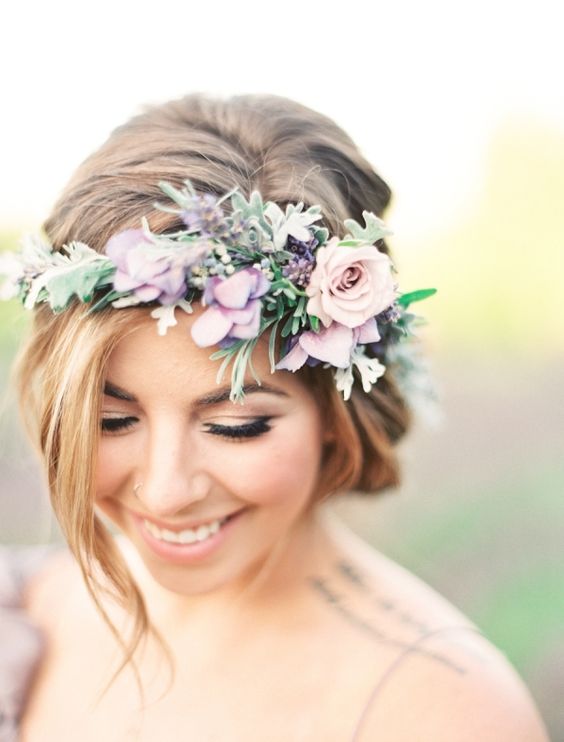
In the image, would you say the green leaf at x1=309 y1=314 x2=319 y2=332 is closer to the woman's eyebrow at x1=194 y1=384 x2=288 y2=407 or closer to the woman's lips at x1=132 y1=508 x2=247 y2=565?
the woman's eyebrow at x1=194 y1=384 x2=288 y2=407

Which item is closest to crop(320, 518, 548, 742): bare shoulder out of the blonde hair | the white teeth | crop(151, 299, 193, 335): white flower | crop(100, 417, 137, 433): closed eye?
the blonde hair

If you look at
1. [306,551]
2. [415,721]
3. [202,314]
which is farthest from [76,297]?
[415,721]

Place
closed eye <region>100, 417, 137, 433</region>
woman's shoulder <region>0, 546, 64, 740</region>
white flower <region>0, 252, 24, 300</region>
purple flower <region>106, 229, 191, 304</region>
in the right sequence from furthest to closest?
woman's shoulder <region>0, 546, 64, 740</region> → white flower <region>0, 252, 24, 300</region> → closed eye <region>100, 417, 137, 433</region> → purple flower <region>106, 229, 191, 304</region>

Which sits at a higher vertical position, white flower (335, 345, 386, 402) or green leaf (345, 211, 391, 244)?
green leaf (345, 211, 391, 244)

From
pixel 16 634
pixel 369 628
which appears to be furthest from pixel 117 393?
pixel 16 634

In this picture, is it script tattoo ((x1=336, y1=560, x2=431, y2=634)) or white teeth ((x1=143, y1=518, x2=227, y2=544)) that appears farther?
script tattoo ((x1=336, y1=560, x2=431, y2=634))

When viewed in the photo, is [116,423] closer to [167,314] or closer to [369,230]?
[167,314]

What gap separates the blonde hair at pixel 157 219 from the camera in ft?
5.19

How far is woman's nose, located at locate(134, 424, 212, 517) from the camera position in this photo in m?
1.55

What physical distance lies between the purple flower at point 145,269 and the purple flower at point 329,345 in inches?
8.9

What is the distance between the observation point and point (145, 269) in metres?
1.50

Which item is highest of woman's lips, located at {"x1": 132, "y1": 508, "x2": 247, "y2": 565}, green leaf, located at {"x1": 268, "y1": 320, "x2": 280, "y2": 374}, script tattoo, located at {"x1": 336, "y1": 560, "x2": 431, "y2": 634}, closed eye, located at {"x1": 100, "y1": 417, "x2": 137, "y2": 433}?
green leaf, located at {"x1": 268, "y1": 320, "x2": 280, "y2": 374}

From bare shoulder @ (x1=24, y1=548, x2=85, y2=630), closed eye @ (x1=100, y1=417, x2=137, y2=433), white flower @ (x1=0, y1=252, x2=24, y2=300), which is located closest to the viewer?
closed eye @ (x1=100, y1=417, x2=137, y2=433)

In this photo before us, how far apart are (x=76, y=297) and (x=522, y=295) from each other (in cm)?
321
